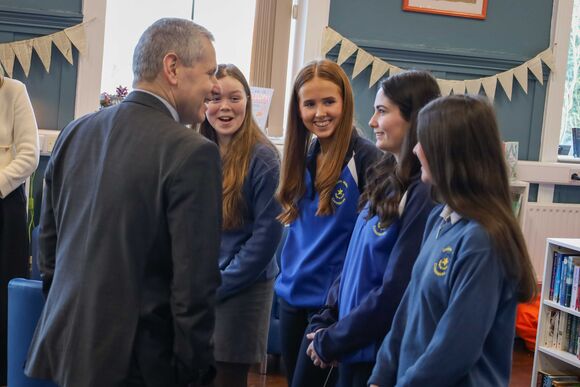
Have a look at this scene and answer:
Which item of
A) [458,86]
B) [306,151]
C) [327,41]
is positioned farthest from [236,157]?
[458,86]

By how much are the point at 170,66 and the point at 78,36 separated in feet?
9.22

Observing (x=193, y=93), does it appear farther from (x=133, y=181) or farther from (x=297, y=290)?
(x=297, y=290)

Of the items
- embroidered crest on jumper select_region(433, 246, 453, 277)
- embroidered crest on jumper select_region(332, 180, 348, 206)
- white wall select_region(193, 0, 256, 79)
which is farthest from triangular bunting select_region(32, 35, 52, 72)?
embroidered crest on jumper select_region(433, 246, 453, 277)

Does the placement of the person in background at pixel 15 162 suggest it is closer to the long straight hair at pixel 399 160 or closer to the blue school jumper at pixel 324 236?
the blue school jumper at pixel 324 236

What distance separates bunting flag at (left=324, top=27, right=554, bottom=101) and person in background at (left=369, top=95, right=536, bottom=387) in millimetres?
3076

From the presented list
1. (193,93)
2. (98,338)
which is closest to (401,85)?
(193,93)

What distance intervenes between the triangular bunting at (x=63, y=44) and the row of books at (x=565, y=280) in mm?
2741

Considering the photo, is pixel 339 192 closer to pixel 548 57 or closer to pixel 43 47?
pixel 43 47

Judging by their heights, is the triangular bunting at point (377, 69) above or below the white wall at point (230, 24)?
below

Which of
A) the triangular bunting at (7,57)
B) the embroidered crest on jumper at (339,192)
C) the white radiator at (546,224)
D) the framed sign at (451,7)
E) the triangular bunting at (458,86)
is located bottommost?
the white radiator at (546,224)

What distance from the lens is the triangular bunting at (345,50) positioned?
4.67 meters

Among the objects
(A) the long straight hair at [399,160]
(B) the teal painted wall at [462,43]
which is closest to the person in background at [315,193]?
(A) the long straight hair at [399,160]

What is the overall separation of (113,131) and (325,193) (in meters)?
0.72

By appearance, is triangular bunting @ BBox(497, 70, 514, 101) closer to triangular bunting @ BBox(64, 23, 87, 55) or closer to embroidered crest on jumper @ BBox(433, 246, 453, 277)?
triangular bunting @ BBox(64, 23, 87, 55)
